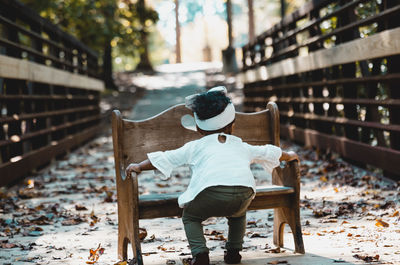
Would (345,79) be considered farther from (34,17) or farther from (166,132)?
(34,17)

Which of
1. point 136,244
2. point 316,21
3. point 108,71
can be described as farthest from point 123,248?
point 108,71

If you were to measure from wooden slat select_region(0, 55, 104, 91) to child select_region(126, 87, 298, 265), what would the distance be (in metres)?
4.05

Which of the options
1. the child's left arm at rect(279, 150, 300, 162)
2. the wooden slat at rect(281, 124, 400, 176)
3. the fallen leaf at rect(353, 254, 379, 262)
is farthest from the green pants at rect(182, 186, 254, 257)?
the wooden slat at rect(281, 124, 400, 176)

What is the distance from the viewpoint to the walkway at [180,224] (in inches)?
164

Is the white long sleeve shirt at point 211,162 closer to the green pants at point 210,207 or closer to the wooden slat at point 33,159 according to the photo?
the green pants at point 210,207

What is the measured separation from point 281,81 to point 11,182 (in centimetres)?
699

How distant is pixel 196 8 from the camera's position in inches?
3755

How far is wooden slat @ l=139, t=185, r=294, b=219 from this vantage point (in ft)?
12.6

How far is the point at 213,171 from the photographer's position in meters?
3.61

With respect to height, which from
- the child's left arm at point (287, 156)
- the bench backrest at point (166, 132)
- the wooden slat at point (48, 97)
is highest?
the wooden slat at point (48, 97)

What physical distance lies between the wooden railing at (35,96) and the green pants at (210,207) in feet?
13.3

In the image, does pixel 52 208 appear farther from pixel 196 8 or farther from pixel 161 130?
pixel 196 8

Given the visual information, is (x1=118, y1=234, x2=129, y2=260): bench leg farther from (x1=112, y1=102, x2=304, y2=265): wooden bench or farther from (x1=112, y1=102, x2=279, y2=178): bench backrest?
(x1=112, y1=102, x2=279, y2=178): bench backrest

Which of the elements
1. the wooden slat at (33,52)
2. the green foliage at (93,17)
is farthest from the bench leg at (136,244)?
the green foliage at (93,17)
